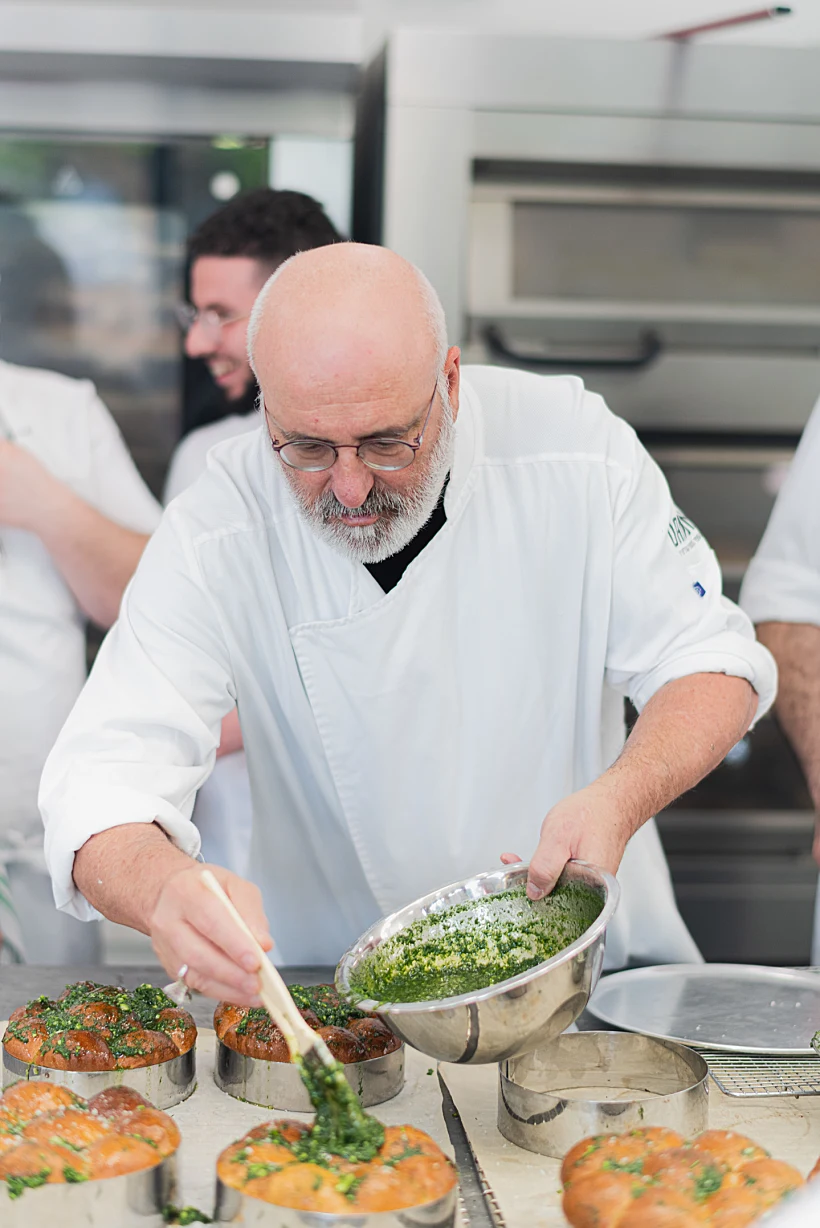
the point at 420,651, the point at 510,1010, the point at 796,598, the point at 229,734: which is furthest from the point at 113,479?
the point at 510,1010

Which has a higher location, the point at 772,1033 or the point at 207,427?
the point at 207,427

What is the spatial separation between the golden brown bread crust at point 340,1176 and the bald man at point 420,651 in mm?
462

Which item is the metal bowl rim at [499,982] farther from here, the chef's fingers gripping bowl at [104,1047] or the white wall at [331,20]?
the white wall at [331,20]

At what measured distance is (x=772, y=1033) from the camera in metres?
1.50

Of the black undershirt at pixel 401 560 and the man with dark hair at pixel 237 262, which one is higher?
the man with dark hair at pixel 237 262

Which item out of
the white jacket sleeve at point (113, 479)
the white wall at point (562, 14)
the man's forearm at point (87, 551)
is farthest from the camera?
the white wall at point (562, 14)

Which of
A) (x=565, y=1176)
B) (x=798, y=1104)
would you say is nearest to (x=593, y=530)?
(x=798, y=1104)

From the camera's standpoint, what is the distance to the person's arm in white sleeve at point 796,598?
6.75 ft

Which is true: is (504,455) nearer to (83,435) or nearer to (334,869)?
(334,869)

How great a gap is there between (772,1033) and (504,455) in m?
0.82

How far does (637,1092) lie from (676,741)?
42 centimetres

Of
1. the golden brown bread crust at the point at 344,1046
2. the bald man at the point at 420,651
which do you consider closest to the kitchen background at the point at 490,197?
the bald man at the point at 420,651

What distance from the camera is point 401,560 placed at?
5.68 ft

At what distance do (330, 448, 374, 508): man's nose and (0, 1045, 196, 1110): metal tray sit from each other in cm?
63
